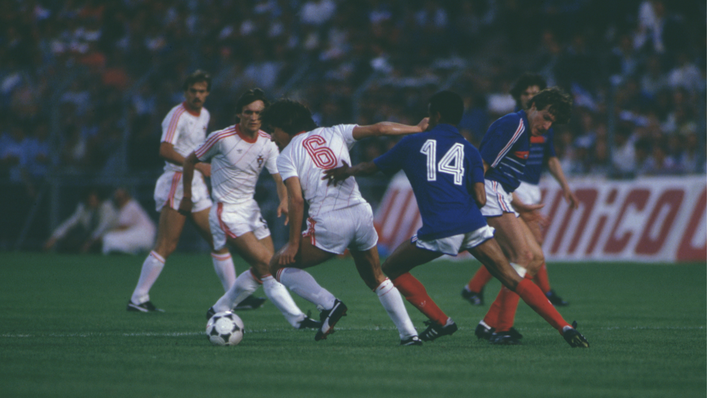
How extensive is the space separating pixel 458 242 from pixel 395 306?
612 millimetres

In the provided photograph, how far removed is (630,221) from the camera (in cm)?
1546

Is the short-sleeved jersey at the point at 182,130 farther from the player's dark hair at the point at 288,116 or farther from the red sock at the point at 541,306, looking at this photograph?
the red sock at the point at 541,306

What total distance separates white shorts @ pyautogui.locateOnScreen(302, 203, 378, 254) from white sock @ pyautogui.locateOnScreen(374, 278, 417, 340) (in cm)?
33

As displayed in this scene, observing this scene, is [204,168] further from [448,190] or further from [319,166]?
[448,190]

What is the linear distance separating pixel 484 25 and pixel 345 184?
48.6 ft

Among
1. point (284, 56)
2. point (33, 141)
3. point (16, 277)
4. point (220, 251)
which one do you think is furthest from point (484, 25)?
point (220, 251)

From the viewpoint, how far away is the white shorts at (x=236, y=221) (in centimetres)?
805

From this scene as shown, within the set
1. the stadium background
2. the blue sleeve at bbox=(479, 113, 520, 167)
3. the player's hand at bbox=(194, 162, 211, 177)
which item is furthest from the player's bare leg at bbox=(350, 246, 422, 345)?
the stadium background

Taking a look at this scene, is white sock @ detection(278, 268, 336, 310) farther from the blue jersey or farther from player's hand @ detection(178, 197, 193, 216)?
player's hand @ detection(178, 197, 193, 216)

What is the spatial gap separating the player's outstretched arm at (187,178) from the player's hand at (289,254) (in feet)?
6.27

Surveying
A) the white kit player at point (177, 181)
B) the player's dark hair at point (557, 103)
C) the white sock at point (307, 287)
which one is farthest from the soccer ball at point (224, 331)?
the player's dark hair at point (557, 103)

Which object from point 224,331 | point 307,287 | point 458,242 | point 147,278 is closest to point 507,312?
point 458,242

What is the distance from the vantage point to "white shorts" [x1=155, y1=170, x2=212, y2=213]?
9.41 metres

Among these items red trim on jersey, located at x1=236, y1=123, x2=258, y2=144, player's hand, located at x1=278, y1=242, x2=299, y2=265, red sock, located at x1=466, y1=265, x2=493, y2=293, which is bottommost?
red sock, located at x1=466, y1=265, x2=493, y2=293
